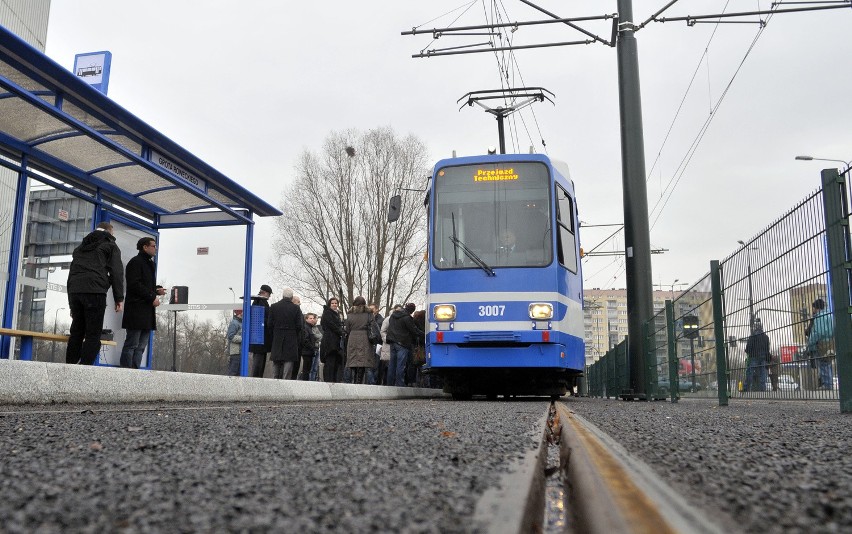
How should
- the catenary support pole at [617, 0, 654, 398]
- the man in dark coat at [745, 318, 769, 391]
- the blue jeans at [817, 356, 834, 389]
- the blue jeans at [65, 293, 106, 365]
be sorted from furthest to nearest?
1. the catenary support pole at [617, 0, 654, 398]
2. the blue jeans at [65, 293, 106, 365]
3. the man in dark coat at [745, 318, 769, 391]
4. the blue jeans at [817, 356, 834, 389]

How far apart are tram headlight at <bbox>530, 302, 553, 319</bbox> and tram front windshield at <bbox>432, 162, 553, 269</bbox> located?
0.62 metres

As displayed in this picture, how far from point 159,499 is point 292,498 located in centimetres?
29

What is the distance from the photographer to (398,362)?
14.8 meters

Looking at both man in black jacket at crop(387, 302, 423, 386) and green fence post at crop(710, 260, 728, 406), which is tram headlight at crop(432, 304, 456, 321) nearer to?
green fence post at crop(710, 260, 728, 406)

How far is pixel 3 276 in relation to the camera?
8258 millimetres

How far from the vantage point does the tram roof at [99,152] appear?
6.82 m

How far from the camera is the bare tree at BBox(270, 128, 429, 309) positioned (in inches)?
1189

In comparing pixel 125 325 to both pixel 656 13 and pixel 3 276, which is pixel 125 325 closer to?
pixel 3 276

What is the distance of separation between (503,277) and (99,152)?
16.9 feet

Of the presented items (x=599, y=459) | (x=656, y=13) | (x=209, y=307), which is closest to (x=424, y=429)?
(x=599, y=459)

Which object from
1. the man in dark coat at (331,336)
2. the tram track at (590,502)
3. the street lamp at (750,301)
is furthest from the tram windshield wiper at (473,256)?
the tram track at (590,502)

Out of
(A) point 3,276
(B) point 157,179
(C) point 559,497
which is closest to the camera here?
(C) point 559,497

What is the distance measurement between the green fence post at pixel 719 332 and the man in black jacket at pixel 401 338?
21.6 ft

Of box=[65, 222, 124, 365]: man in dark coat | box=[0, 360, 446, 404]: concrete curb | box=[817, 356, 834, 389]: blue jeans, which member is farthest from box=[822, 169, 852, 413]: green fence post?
box=[65, 222, 124, 365]: man in dark coat
